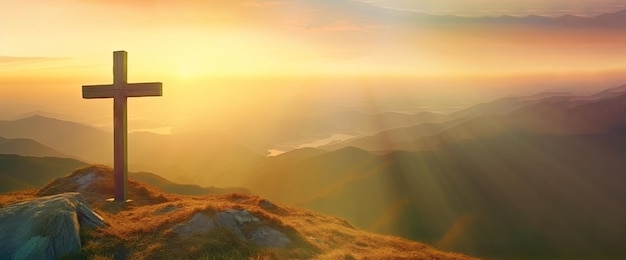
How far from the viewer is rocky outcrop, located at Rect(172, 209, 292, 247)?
54.6ft

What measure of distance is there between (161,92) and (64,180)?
10009 mm

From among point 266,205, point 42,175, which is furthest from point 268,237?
point 42,175

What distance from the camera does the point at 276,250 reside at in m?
16.1

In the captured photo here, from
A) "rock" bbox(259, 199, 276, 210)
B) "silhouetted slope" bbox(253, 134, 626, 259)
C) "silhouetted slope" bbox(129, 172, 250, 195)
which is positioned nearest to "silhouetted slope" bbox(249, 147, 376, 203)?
"silhouetted slope" bbox(253, 134, 626, 259)

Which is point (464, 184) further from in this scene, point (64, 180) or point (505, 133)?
point (64, 180)

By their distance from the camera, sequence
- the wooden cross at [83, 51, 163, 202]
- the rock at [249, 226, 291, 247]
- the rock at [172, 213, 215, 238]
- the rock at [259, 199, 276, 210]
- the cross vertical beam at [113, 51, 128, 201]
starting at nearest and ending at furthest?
the rock at [172, 213, 215, 238] → the rock at [249, 226, 291, 247] → the wooden cross at [83, 51, 163, 202] → the cross vertical beam at [113, 51, 128, 201] → the rock at [259, 199, 276, 210]

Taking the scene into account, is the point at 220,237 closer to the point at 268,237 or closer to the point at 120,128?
the point at 268,237

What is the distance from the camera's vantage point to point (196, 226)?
16844 mm

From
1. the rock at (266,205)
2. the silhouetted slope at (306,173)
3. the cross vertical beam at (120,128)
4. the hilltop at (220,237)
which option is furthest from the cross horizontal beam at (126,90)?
the silhouetted slope at (306,173)

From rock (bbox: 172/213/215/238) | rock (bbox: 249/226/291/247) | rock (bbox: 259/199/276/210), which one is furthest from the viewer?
rock (bbox: 259/199/276/210)

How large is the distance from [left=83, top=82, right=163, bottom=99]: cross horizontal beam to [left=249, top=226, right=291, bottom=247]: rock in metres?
8.31

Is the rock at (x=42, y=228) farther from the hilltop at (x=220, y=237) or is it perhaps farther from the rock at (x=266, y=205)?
the rock at (x=266, y=205)

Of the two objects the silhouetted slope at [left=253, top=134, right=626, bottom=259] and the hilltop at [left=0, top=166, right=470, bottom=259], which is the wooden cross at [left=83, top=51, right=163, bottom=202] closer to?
the hilltop at [left=0, top=166, right=470, bottom=259]

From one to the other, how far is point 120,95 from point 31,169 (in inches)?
3732
